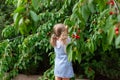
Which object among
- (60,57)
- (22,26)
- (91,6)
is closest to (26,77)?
(60,57)

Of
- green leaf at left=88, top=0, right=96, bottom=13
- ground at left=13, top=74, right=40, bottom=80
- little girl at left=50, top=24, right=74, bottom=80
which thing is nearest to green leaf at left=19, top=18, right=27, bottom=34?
green leaf at left=88, top=0, right=96, bottom=13

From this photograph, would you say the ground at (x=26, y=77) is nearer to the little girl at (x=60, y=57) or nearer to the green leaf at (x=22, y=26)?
the little girl at (x=60, y=57)

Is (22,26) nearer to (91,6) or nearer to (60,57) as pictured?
(91,6)

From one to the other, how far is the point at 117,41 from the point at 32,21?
0.47 m

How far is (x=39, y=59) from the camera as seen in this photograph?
7.12 meters

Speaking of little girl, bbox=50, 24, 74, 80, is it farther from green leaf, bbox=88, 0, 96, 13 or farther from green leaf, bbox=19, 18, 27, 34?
green leaf, bbox=19, 18, 27, 34

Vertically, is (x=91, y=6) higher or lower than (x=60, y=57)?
higher

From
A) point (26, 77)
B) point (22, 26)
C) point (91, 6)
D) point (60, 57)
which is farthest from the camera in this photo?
point (26, 77)

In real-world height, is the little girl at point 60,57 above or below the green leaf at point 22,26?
below

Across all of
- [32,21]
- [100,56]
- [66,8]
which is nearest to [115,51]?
[100,56]

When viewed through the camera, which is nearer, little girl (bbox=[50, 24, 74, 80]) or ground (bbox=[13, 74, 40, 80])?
little girl (bbox=[50, 24, 74, 80])

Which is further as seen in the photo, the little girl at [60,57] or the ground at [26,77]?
the ground at [26,77]

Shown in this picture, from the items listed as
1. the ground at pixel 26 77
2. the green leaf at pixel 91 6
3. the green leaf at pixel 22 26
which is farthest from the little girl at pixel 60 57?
the green leaf at pixel 22 26

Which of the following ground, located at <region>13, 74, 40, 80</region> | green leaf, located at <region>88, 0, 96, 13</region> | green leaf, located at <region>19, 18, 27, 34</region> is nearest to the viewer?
green leaf, located at <region>19, 18, 27, 34</region>
